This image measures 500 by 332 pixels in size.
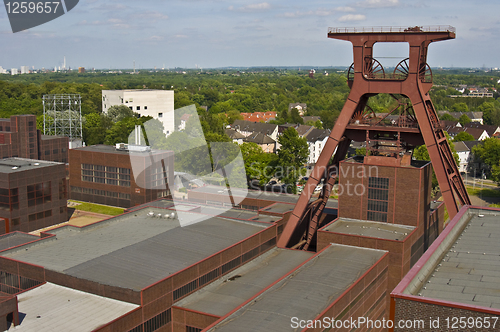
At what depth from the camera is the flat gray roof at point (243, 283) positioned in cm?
3200

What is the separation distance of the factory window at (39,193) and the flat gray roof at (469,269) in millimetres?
46775

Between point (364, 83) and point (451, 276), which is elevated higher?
point (364, 83)

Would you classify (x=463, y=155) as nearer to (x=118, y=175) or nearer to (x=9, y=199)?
(x=118, y=175)

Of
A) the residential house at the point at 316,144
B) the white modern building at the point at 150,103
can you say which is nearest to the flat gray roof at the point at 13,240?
the white modern building at the point at 150,103

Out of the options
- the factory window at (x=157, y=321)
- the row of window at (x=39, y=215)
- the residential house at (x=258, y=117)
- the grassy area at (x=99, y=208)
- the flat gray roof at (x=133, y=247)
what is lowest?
the grassy area at (x=99, y=208)

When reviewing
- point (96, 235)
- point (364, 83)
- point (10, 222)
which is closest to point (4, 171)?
point (10, 222)

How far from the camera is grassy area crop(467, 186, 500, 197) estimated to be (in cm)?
8897

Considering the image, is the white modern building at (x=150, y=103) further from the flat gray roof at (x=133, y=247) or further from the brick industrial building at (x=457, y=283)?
the brick industrial building at (x=457, y=283)

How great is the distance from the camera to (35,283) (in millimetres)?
34031

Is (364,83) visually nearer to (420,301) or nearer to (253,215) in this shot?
(253,215)

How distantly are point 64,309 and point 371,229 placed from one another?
79.7ft

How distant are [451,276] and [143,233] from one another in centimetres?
2619

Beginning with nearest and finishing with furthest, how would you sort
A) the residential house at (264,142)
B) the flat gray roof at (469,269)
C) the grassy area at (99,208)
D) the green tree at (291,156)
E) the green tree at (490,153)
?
the flat gray roof at (469,269) → the grassy area at (99,208) → the green tree at (291,156) → the green tree at (490,153) → the residential house at (264,142)

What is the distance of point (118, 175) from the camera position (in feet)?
230
